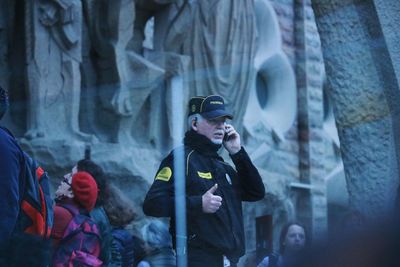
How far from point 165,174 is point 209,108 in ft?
1.14

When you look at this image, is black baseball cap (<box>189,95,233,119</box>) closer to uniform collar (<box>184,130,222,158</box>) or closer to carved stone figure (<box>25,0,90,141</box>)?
uniform collar (<box>184,130,222,158</box>)

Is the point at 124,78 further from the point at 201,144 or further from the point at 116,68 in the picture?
the point at 201,144

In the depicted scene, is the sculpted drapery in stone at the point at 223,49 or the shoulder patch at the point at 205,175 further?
the sculpted drapery in stone at the point at 223,49

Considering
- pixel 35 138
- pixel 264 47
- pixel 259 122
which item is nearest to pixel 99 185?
pixel 35 138

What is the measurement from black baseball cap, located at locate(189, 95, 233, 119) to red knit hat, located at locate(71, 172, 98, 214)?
53 cm

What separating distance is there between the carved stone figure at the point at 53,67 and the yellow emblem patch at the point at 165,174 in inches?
116

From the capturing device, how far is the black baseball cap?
303cm

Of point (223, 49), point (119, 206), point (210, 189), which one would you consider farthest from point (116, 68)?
point (210, 189)

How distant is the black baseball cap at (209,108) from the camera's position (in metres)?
3.03

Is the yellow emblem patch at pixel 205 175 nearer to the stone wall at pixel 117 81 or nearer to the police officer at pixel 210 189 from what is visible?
the police officer at pixel 210 189

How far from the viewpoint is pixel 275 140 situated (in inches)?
389

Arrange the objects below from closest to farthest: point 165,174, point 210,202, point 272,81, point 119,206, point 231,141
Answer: point 210,202
point 165,174
point 231,141
point 119,206
point 272,81

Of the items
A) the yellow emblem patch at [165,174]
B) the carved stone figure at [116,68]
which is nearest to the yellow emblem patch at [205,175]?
the yellow emblem patch at [165,174]

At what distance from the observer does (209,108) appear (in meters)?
3.04
